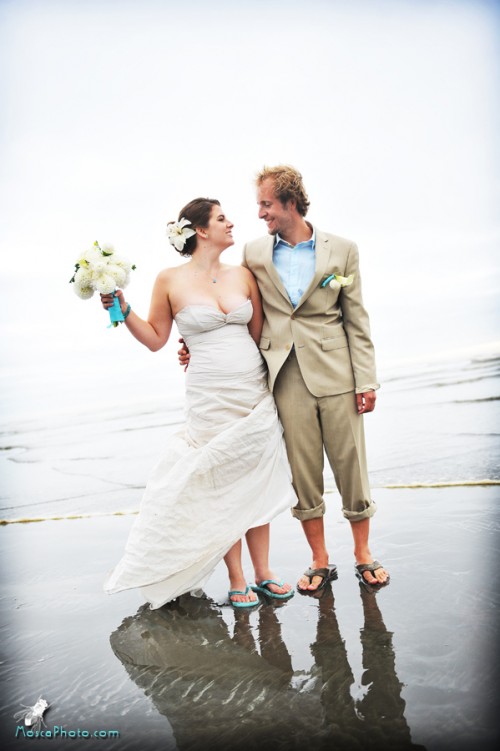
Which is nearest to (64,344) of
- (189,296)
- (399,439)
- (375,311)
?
(375,311)

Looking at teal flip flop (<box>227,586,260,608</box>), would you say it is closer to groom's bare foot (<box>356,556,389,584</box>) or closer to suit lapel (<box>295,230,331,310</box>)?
groom's bare foot (<box>356,556,389,584</box>)

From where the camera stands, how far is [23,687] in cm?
→ 256

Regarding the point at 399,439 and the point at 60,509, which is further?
the point at 399,439

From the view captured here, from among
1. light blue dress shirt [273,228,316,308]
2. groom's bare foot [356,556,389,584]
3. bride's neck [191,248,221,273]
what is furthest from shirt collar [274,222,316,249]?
groom's bare foot [356,556,389,584]

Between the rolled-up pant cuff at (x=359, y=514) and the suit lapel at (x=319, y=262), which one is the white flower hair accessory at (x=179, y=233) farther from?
the rolled-up pant cuff at (x=359, y=514)

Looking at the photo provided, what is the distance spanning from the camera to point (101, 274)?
3.17 metres

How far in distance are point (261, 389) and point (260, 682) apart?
4.89 ft

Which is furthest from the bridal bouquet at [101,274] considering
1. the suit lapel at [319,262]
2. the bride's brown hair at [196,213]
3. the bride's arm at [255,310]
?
the suit lapel at [319,262]

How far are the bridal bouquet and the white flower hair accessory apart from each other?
1.00ft

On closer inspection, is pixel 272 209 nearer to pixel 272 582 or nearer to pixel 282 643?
pixel 272 582

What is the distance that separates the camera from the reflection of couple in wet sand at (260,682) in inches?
82.2

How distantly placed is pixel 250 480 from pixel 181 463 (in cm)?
37

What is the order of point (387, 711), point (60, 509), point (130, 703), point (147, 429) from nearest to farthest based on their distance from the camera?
point (387, 711) → point (130, 703) → point (60, 509) → point (147, 429)

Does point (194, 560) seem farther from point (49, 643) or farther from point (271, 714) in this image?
point (271, 714)
